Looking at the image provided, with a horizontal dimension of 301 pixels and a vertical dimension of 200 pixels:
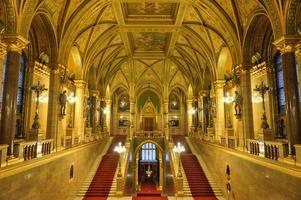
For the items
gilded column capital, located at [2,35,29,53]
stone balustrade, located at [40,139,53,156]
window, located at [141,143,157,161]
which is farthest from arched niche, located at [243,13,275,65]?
window, located at [141,143,157,161]

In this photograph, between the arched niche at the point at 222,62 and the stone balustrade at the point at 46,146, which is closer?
the stone balustrade at the point at 46,146

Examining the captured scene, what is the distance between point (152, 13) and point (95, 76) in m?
8.58

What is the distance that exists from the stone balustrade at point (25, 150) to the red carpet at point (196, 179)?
8816 millimetres

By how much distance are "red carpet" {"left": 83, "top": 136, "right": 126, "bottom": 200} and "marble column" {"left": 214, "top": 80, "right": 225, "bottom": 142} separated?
8.18m

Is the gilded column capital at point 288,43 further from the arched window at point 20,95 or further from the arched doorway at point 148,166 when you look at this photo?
the arched doorway at point 148,166

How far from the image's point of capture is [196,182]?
46.8 ft

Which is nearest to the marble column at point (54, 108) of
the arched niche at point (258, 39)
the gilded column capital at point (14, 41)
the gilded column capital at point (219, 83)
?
the gilded column capital at point (14, 41)

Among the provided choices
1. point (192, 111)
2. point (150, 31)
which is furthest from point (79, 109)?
point (192, 111)

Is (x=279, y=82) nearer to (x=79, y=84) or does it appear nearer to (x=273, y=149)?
(x=273, y=149)

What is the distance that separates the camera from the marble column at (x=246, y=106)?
1146cm

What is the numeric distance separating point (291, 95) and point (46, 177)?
981cm

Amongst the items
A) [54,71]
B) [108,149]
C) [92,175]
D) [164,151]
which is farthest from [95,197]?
[164,151]

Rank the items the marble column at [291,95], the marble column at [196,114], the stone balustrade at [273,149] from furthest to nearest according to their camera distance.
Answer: the marble column at [196,114] < the stone balustrade at [273,149] < the marble column at [291,95]

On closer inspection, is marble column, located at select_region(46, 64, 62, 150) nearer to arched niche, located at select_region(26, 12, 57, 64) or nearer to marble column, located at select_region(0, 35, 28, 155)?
arched niche, located at select_region(26, 12, 57, 64)
